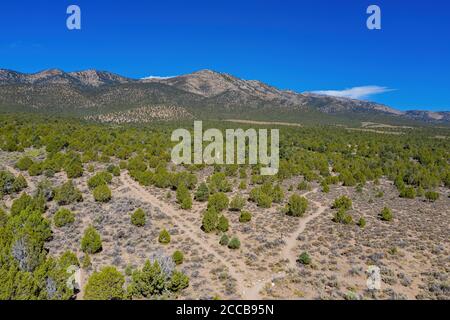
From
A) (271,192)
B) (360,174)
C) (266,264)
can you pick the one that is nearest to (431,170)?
(360,174)

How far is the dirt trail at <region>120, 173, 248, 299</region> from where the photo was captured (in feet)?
58.5

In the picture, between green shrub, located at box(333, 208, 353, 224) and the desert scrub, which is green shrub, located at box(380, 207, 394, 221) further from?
the desert scrub

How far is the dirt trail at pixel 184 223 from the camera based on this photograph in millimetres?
17844

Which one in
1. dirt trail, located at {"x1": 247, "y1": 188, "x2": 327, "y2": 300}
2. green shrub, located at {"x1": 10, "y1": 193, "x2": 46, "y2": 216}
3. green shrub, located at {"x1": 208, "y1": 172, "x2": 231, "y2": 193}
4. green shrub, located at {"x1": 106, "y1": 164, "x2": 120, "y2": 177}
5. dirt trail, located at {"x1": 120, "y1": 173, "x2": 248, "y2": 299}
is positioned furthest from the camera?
green shrub, located at {"x1": 106, "y1": 164, "x2": 120, "y2": 177}

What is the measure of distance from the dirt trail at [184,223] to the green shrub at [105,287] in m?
5.47

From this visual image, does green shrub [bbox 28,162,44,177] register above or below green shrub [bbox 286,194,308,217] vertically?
above

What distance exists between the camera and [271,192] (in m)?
33.1

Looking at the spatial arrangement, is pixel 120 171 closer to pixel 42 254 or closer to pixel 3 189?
pixel 3 189

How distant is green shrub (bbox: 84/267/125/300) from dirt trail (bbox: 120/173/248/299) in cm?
547

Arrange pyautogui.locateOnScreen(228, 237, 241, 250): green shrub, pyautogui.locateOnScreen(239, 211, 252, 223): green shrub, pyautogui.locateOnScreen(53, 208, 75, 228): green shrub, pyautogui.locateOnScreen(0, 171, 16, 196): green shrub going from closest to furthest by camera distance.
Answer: pyautogui.locateOnScreen(228, 237, 241, 250): green shrub < pyautogui.locateOnScreen(53, 208, 75, 228): green shrub < pyautogui.locateOnScreen(239, 211, 252, 223): green shrub < pyautogui.locateOnScreen(0, 171, 16, 196): green shrub

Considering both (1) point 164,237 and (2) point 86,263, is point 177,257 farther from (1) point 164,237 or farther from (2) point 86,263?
(2) point 86,263

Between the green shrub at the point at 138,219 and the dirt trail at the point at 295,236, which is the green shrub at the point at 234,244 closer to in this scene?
the dirt trail at the point at 295,236
